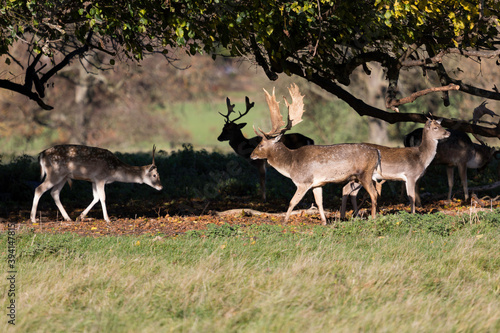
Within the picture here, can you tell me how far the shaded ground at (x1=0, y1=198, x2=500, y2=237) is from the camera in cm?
1030

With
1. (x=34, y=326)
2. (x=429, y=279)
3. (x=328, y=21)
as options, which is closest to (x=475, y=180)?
(x=328, y=21)

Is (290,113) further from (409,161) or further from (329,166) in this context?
(409,161)

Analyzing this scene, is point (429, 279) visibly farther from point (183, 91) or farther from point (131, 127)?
point (183, 91)

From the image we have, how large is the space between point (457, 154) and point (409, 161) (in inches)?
120

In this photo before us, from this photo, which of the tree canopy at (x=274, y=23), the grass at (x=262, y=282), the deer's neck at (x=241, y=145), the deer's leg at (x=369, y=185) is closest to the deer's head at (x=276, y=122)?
the tree canopy at (x=274, y=23)

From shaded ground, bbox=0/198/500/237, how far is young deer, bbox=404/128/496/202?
0.62 meters

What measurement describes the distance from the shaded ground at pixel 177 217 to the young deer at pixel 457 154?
2.04ft

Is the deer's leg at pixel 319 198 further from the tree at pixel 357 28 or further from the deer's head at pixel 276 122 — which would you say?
the tree at pixel 357 28

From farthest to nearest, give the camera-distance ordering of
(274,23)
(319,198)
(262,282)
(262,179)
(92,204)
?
(262,179)
(92,204)
(319,198)
(274,23)
(262,282)

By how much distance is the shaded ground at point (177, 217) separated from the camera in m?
10.3

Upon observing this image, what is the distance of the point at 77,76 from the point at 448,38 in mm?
28978

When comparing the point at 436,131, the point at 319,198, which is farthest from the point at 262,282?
the point at 436,131

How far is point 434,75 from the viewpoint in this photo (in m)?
31.9

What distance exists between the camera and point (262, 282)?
6.35m
